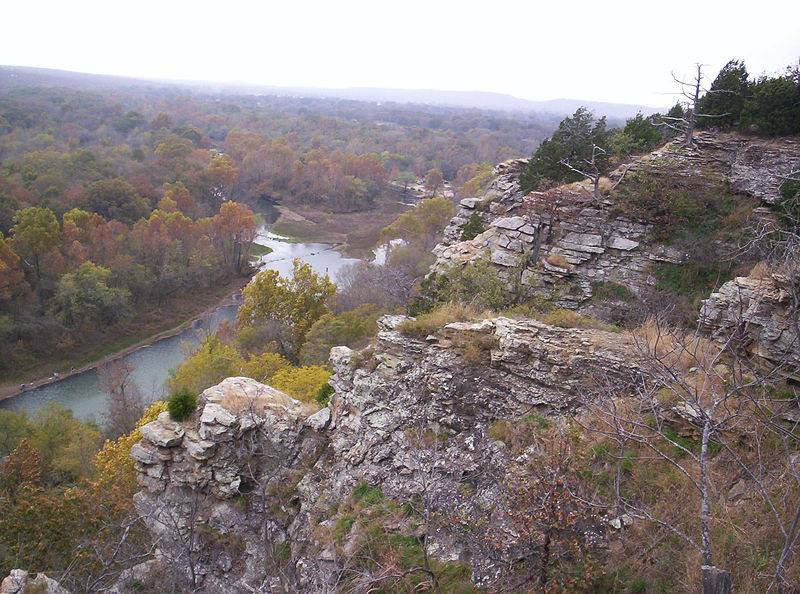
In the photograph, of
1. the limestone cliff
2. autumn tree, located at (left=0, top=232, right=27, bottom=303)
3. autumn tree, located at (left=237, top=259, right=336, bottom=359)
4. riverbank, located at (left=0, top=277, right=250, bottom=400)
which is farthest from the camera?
autumn tree, located at (left=0, top=232, right=27, bottom=303)

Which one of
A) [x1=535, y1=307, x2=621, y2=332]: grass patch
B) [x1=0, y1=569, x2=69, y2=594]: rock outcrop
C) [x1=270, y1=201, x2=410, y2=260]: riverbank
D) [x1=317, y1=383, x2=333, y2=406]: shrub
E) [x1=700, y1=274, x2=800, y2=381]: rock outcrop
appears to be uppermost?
[x1=700, y1=274, x2=800, y2=381]: rock outcrop

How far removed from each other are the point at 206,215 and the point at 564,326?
166 feet

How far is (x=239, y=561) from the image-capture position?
34.3 ft

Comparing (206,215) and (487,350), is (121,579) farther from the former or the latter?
(206,215)

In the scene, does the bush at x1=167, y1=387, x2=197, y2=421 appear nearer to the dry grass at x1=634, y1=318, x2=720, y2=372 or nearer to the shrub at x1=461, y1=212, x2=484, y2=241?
the dry grass at x1=634, y1=318, x2=720, y2=372

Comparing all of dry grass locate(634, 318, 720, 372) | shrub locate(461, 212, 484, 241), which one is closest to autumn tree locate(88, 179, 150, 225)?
shrub locate(461, 212, 484, 241)

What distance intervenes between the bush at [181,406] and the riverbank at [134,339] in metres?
22.7

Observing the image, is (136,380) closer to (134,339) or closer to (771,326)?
(134,339)

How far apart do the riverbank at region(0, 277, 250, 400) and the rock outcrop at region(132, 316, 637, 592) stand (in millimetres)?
23269

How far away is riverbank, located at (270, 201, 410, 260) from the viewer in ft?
189

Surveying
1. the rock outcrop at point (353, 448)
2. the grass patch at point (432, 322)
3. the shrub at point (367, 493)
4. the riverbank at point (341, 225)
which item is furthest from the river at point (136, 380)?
the shrub at point (367, 493)

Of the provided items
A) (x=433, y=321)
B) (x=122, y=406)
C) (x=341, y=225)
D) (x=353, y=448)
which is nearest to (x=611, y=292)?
(x=433, y=321)

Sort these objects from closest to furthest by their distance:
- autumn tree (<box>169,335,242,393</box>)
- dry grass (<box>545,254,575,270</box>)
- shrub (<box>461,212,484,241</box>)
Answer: autumn tree (<box>169,335,242,393</box>), dry grass (<box>545,254,575,270</box>), shrub (<box>461,212,484,241</box>)

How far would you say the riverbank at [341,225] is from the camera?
57.5 m
